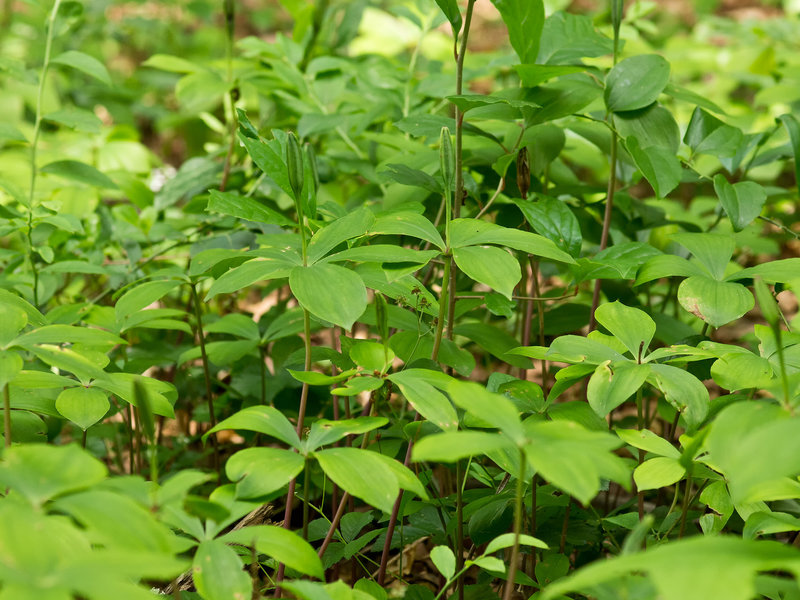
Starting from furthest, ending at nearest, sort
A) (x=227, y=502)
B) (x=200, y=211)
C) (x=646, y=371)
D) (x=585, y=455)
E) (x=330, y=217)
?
(x=200, y=211), (x=330, y=217), (x=646, y=371), (x=227, y=502), (x=585, y=455)

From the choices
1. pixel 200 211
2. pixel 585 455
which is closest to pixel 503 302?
pixel 585 455

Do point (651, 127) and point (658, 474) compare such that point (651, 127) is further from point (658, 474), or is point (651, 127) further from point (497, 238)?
point (658, 474)

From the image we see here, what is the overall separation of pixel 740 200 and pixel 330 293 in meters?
0.81

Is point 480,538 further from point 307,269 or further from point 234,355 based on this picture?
point 234,355

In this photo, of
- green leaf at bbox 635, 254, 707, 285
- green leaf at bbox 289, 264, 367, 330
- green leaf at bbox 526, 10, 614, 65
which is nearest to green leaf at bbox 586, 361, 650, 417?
green leaf at bbox 635, 254, 707, 285

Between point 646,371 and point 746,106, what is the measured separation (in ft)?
7.39

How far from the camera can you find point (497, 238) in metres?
0.97

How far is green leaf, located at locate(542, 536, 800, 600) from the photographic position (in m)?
0.49

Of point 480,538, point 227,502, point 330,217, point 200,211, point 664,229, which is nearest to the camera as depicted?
point 227,502

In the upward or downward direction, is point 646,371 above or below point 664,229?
above

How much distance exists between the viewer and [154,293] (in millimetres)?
1208

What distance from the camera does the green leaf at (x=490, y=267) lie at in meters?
0.90

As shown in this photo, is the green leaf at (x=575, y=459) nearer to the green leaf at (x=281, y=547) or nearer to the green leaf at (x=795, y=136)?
the green leaf at (x=281, y=547)

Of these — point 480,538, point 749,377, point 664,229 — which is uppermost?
point 749,377
